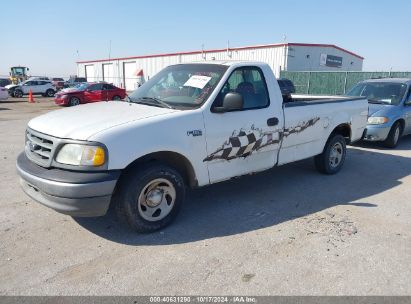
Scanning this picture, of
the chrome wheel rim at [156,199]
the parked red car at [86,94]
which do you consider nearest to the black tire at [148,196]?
the chrome wheel rim at [156,199]

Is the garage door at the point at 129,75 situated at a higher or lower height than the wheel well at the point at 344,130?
higher

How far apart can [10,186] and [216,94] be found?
3646 millimetres

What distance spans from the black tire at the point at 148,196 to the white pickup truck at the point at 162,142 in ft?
0.04

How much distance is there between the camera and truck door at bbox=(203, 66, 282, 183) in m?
4.30

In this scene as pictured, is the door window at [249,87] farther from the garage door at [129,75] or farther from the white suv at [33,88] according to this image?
the garage door at [129,75]

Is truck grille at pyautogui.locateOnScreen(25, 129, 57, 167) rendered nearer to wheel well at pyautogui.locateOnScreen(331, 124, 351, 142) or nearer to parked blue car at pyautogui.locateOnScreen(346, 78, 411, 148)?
wheel well at pyautogui.locateOnScreen(331, 124, 351, 142)

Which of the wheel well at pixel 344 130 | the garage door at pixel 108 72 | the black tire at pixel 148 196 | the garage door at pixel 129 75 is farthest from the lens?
the garage door at pixel 108 72

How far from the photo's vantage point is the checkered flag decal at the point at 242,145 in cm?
439

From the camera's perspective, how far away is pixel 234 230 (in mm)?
4172

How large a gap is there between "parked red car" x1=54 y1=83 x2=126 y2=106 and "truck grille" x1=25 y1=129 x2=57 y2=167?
1870cm

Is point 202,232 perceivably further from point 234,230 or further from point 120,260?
point 120,260

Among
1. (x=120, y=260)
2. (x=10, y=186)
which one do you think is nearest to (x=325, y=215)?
(x=120, y=260)

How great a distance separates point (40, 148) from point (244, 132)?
239 centimetres

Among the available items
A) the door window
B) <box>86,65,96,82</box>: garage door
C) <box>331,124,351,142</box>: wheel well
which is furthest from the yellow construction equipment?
the door window
